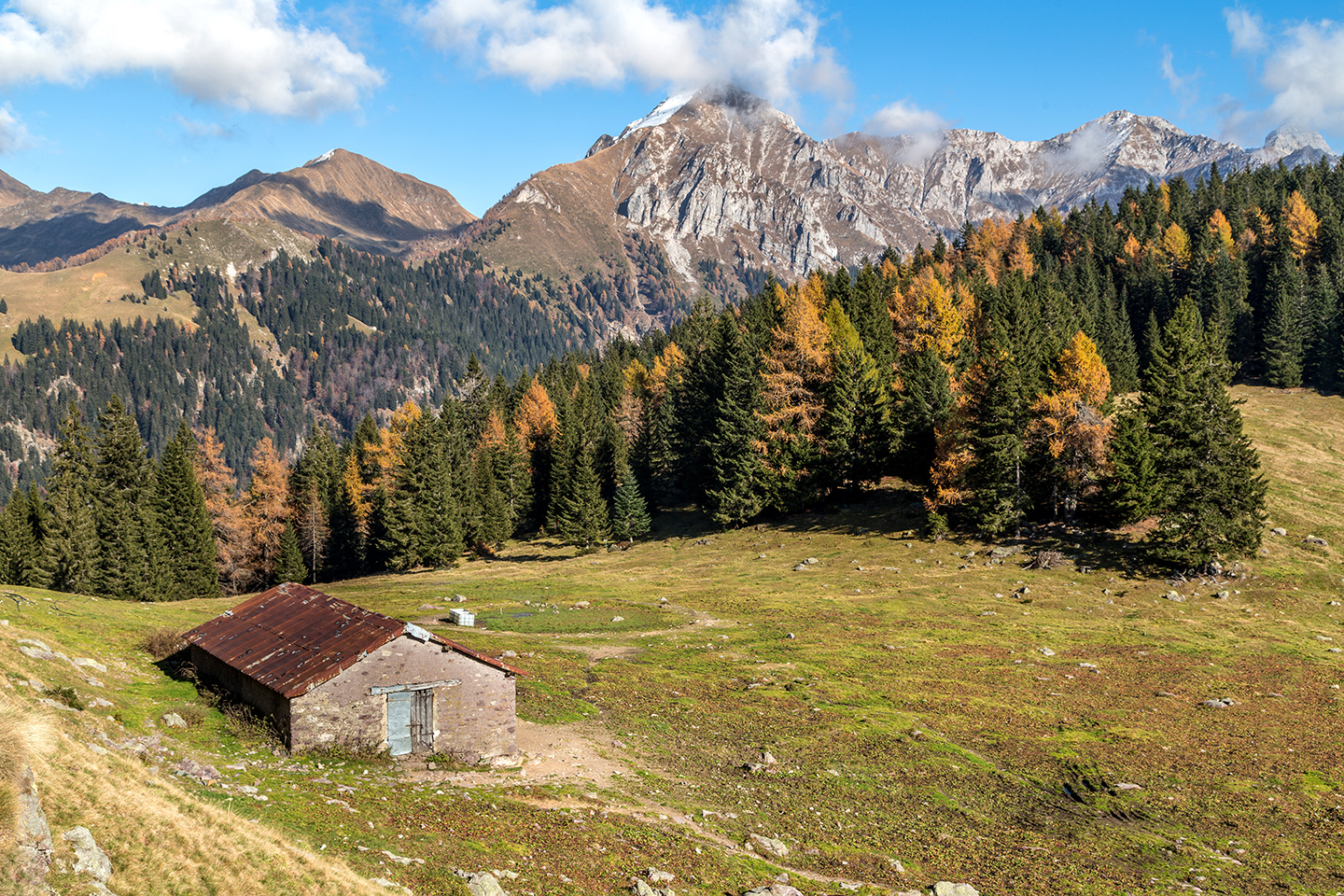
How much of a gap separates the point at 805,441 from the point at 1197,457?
33898 millimetres

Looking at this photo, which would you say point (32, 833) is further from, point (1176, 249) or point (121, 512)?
point (1176, 249)

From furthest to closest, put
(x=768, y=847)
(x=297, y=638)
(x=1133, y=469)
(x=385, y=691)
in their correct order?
(x=1133, y=469) → (x=297, y=638) → (x=385, y=691) → (x=768, y=847)

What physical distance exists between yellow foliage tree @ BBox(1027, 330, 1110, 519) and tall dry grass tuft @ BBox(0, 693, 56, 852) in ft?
214

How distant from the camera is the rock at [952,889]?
21219 millimetres

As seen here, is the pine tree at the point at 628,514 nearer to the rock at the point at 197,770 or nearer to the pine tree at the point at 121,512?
the pine tree at the point at 121,512

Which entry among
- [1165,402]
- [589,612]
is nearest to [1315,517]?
[1165,402]

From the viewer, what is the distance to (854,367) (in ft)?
273

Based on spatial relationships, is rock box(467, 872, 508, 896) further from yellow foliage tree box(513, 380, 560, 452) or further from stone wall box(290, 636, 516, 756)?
yellow foliage tree box(513, 380, 560, 452)

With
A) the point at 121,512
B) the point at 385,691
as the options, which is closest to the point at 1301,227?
the point at 385,691

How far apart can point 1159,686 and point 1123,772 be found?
11.5 meters

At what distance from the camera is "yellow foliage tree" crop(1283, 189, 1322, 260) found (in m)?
137

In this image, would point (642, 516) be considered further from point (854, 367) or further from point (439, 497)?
point (854, 367)

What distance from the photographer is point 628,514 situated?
3548 inches

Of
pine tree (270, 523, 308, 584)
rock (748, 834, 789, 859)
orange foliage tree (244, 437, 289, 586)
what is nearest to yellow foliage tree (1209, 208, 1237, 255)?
pine tree (270, 523, 308, 584)
